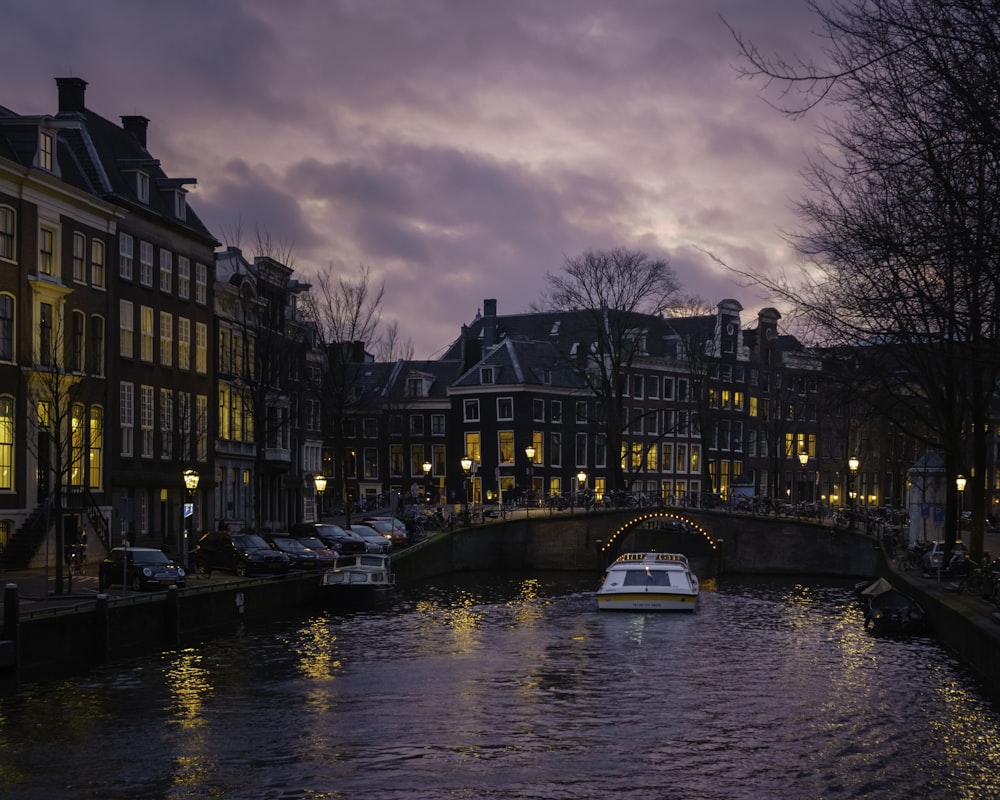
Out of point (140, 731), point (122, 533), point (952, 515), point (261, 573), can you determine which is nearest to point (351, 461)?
point (122, 533)

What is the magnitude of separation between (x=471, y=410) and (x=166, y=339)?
53.6 metres

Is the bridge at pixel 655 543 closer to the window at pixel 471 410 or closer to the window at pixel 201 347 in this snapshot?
the window at pixel 201 347

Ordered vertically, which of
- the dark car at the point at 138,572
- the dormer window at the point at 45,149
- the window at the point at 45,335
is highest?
the dormer window at the point at 45,149

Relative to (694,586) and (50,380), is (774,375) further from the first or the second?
(50,380)

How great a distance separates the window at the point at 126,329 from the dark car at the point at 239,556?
1198cm

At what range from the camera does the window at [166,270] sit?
71.8 m

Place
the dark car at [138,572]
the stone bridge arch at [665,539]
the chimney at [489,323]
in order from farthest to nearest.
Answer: the chimney at [489,323], the stone bridge arch at [665,539], the dark car at [138,572]

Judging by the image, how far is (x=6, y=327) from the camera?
5634 cm

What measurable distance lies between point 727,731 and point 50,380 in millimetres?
30775

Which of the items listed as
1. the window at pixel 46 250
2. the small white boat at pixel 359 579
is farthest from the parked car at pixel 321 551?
the window at pixel 46 250

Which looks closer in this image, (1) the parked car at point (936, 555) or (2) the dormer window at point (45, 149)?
(1) the parked car at point (936, 555)

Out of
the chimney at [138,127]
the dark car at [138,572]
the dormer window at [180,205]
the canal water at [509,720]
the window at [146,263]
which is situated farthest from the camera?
the chimney at [138,127]

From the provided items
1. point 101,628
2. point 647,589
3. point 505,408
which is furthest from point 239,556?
point 505,408

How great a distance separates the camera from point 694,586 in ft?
200
